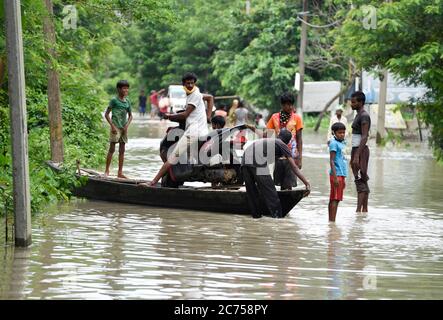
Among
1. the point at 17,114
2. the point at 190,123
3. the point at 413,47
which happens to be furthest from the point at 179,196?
the point at 413,47

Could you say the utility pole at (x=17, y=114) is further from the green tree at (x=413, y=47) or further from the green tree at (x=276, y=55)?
the green tree at (x=276, y=55)

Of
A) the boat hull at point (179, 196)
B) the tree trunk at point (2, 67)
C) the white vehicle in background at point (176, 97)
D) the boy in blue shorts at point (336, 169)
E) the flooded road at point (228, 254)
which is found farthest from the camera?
the white vehicle in background at point (176, 97)

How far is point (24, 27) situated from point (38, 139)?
656 centimetres

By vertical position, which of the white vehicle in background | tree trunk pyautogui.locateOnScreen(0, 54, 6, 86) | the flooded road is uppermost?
tree trunk pyautogui.locateOnScreen(0, 54, 6, 86)

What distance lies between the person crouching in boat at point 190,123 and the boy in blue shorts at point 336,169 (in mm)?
1996

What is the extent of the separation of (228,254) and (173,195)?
4.27m

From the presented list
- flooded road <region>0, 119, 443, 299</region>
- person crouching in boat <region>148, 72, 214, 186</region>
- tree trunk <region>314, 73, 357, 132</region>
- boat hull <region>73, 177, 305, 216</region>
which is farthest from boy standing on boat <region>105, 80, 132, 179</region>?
tree trunk <region>314, 73, 357, 132</region>

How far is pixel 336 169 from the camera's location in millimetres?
14891

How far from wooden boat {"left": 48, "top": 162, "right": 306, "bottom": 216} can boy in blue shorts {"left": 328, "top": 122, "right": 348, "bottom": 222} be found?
1.36 ft

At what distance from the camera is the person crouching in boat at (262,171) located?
582 inches

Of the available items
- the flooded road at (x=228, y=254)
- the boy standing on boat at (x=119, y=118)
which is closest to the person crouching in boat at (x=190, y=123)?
the flooded road at (x=228, y=254)

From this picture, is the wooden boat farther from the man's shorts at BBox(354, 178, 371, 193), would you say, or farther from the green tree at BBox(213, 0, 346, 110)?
the green tree at BBox(213, 0, 346, 110)

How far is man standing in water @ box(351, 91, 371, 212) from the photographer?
15.7 meters

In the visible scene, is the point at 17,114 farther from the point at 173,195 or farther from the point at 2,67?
the point at 173,195
